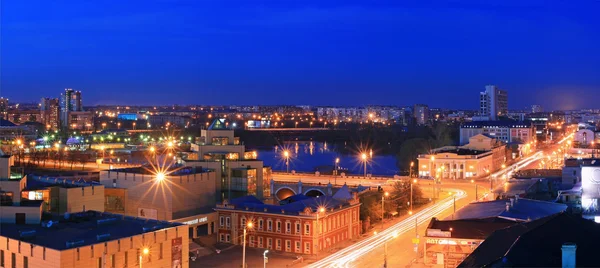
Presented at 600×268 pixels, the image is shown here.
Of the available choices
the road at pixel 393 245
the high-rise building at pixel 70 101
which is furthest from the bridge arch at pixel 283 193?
the high-rise building at pixel 70 101

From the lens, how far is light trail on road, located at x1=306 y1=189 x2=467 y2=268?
Result: 15422mm

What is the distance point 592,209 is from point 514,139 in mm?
39157

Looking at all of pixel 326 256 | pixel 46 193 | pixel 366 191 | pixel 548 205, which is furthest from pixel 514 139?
pixel 46 193

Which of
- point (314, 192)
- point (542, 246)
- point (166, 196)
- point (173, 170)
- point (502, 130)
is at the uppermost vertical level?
point (502, 130)

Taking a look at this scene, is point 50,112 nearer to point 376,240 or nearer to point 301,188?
point 301,188

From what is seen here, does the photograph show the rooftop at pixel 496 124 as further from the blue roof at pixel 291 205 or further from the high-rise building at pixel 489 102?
the blue roof at pixel 291 205

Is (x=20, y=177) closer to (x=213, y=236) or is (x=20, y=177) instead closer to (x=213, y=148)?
(x=213, y=236)

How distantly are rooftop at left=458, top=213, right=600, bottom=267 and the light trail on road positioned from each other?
5.30 m

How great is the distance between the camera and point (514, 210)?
53.4 ft

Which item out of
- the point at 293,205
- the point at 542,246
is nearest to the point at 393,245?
the point at 293,205

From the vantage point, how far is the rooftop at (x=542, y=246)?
27.5ft

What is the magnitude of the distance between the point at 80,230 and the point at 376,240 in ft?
27.3

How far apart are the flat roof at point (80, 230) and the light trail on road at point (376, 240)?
4.27m

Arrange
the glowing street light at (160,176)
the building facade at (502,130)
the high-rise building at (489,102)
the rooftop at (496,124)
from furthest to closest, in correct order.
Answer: the high-rise building at (489,102)
the rooftop at (496,124)
the building facade at (502,130)
the glowing street light at (160,176)
